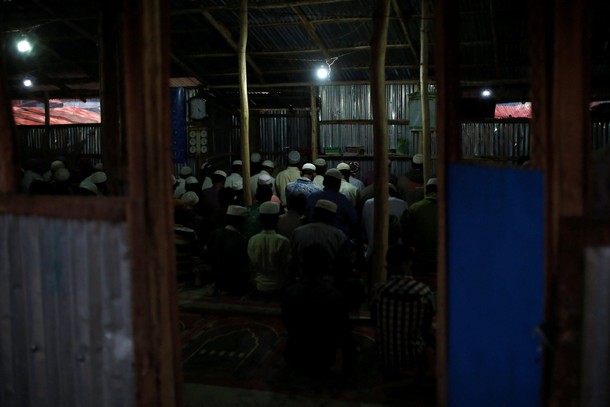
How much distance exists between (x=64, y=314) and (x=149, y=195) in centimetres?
98

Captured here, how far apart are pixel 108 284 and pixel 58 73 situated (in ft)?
42.2

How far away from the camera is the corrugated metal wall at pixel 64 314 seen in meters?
3.17

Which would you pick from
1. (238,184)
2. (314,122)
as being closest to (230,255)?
(238,184)

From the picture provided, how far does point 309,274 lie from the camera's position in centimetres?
483

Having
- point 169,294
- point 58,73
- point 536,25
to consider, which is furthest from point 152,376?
point 58,73

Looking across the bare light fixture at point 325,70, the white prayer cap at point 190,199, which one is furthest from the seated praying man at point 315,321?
the bare light fixture at point 325,70

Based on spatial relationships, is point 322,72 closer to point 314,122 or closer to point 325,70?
point 325,70

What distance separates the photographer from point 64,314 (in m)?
3.34

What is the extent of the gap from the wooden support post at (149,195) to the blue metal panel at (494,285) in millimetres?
1613

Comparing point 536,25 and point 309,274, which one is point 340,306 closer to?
point 309,274

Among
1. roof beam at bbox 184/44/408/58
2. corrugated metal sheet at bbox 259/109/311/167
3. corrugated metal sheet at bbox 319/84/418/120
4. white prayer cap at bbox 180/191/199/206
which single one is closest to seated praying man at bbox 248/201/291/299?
white prayer cap at bbox 180/191/199/206

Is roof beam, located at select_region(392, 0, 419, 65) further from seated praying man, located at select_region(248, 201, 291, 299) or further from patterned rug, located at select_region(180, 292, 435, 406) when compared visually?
patterned rug, located at select_region(180, 292, 435, 406)

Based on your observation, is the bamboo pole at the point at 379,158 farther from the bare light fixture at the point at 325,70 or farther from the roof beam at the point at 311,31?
the bare light fixture at the point at 325,70

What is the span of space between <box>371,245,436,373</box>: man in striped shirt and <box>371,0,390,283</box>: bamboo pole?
65.9 inches
